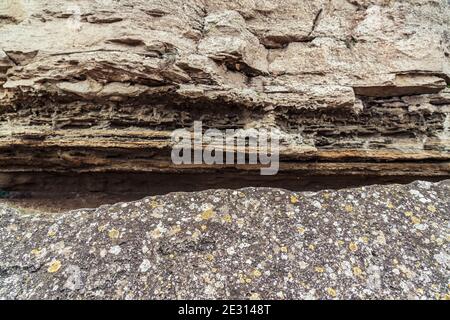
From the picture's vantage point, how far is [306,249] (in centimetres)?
287

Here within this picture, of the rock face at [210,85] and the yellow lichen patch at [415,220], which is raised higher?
the rock face at [210,85]

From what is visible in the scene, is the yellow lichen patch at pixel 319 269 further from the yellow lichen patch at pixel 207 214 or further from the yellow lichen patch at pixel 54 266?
the yellow lichen patch at pixel 54 266

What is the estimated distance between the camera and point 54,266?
284 cm

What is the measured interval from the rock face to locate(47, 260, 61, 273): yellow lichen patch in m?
2.14

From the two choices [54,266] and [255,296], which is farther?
[54,266]

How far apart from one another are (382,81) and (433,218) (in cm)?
250

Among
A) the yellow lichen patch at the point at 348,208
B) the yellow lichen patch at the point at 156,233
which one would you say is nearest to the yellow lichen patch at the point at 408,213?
the yellow lichen patch at the point at 348,208

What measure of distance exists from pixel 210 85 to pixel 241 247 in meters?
2.65

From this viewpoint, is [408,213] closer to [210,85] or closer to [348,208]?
[348,208]

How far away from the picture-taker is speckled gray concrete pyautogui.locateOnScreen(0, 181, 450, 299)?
2.63m

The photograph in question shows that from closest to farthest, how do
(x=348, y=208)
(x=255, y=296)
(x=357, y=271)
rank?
1. (x=255, y=296)
2. (x=357, y=271)
3. (x=348, y=208)

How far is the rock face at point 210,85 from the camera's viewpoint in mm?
4539

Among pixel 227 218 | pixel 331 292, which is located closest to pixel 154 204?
pixel 227 218
